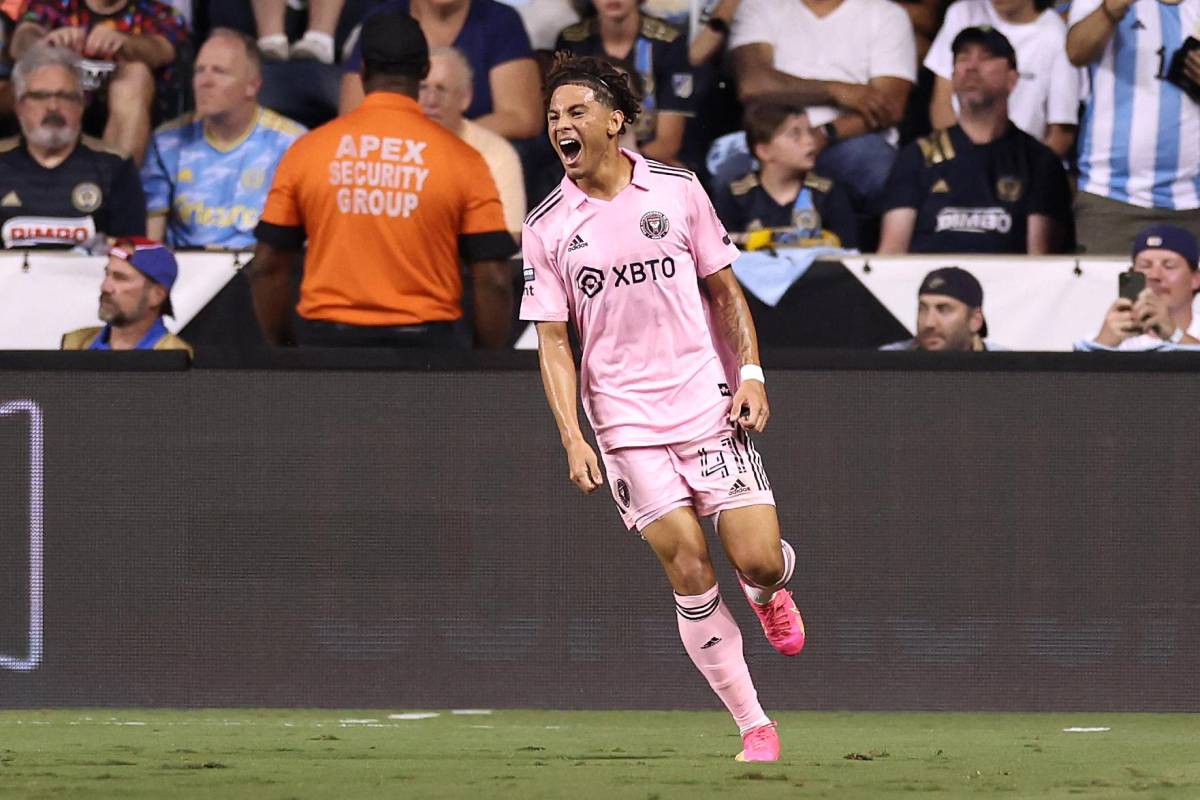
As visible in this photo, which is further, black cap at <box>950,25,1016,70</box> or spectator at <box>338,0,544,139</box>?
spectator at <box>338,0,544,139</box>

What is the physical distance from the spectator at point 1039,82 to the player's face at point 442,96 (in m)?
2.55

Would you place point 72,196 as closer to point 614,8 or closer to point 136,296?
point 136,296

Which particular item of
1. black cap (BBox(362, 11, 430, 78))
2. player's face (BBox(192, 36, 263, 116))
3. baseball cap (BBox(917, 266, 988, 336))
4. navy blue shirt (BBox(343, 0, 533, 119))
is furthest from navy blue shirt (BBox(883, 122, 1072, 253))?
player's face (BBox(192, 36, 263, 116))

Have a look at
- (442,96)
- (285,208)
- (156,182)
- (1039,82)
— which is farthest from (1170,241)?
(156,182)

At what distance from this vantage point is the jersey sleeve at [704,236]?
618 centimetres

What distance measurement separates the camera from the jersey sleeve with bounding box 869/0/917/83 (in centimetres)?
1014

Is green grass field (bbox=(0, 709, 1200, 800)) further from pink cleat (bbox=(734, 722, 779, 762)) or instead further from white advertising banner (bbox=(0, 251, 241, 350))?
white advertising banner (bbox=(0, 251, 241, 350))

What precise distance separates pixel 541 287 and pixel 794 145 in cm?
372

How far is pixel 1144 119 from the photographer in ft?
31.5

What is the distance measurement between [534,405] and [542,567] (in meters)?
0.67

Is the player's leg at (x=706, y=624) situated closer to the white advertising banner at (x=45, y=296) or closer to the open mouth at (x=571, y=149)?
the open mouth at (x=571, y=149)

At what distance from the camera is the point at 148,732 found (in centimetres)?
717

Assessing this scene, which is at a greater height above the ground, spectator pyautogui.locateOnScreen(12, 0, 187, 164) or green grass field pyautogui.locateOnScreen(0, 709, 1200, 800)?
spectator pyautogui.locateOnScreen(12, 0, 187, 164)

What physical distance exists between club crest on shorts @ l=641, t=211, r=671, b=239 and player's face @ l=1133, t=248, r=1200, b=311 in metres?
3.19
